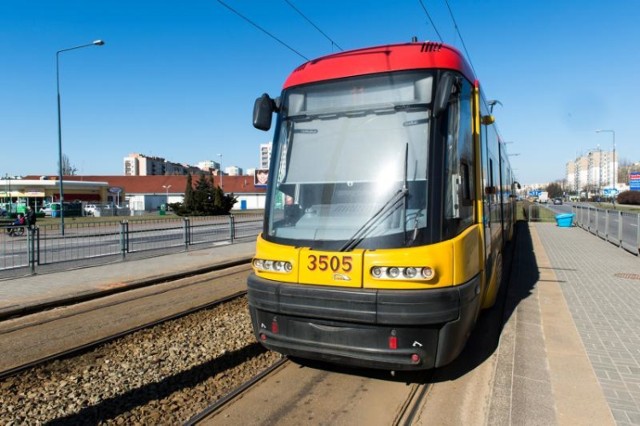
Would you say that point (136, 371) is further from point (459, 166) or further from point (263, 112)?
point (459, 166)

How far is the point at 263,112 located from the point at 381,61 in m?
1.35

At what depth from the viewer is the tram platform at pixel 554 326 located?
3627 millimetres

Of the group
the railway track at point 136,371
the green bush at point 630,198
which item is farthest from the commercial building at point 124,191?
the green bush at point 630,198

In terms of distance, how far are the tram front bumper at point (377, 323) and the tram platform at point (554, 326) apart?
0.66m

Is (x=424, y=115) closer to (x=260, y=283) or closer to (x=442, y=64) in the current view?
(x=442, y=64)

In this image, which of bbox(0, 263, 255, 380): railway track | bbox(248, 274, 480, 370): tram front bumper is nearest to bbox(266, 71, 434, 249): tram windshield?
bbox(248, 274, 480, 370): tram front bumper

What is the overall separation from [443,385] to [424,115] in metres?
2.56

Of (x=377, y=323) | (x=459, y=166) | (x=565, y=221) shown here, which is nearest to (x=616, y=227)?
(x=565, y=221)

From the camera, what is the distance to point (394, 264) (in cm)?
379

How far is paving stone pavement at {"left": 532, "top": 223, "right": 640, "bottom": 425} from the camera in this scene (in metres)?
3.88

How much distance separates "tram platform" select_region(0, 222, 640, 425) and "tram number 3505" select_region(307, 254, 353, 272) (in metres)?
1.59

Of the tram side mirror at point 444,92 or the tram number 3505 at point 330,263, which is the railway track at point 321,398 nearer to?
the tram number 3505 at point 330,263

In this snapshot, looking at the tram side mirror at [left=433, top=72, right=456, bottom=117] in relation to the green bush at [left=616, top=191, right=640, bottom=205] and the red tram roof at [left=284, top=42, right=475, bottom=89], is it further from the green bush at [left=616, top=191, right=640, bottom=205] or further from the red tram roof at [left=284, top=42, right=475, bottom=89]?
the green bush at [left=616, top=191, right=640, bottom=205]

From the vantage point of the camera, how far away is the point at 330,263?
3.99 m
